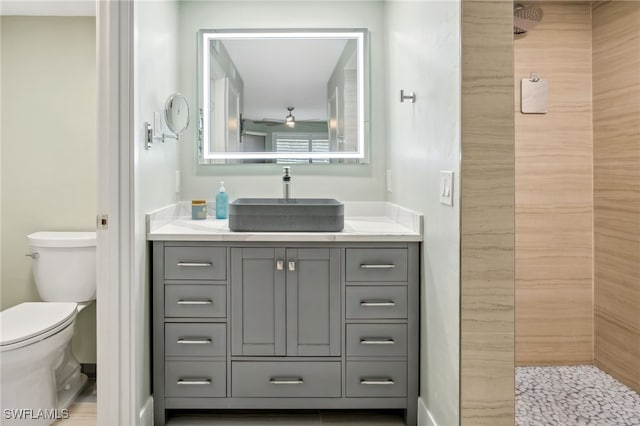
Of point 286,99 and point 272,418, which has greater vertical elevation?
point 286,99

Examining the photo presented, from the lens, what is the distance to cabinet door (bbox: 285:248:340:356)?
216 cm

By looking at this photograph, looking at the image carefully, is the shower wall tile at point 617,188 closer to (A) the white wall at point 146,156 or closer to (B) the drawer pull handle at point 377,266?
(B) the drawer pull handle at point 377,266

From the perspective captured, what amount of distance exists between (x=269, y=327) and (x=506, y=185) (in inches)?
46.7

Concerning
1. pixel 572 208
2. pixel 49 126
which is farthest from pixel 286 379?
pixel 49 126

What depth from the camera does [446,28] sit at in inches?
66.5

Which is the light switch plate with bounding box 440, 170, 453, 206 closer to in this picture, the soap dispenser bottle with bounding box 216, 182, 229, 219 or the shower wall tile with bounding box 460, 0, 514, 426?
the shower wall tile with bounding box 460, 0, 514, 426

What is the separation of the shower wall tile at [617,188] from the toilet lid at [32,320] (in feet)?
8.96

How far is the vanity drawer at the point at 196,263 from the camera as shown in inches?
84.6

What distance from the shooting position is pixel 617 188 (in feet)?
8.16

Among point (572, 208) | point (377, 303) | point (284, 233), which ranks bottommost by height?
point (377, 303)

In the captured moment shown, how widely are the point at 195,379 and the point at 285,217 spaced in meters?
0.83

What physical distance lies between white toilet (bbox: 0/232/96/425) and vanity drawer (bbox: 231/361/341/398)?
830 millimetres

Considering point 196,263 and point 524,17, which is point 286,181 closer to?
point 196,263

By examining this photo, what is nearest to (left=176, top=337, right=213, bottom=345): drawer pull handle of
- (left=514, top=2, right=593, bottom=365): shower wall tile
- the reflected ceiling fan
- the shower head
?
the reflected ceiling fan
